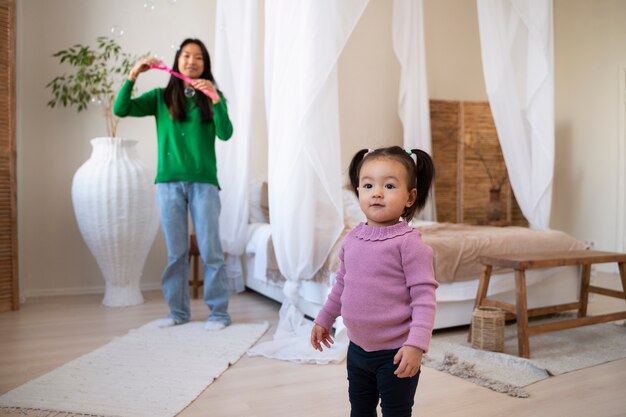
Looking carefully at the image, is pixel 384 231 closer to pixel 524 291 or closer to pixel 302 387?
pixel 302 387

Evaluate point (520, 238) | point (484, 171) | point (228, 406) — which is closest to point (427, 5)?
point (484, 171)

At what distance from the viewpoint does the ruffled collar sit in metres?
1.16

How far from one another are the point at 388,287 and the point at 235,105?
259 centimetres

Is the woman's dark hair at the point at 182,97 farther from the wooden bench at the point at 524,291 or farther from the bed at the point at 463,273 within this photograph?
the wooden bench at the point at 524,291

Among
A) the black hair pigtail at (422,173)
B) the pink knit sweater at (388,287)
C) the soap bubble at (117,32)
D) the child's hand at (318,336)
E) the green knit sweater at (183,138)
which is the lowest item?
the child's hand at (318,336)

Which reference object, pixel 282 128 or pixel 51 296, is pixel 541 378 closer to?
pixel 282 128

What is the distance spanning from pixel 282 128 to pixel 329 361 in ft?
3.61

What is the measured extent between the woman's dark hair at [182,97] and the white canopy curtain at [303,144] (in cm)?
34

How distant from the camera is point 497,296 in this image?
2.85 meters

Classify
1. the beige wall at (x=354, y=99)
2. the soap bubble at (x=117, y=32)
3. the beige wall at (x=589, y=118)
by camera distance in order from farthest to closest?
the beige wall at (x=589, y=118) → the soap bubble at (x=117, y=32) → the beige wall at (x=354, y=99)

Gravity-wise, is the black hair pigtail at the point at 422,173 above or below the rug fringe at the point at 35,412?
above

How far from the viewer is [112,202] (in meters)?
3.22

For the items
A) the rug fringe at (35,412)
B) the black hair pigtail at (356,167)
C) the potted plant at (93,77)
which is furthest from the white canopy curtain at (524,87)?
the rug fringe at (35,412)

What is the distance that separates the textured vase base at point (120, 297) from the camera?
331cm
